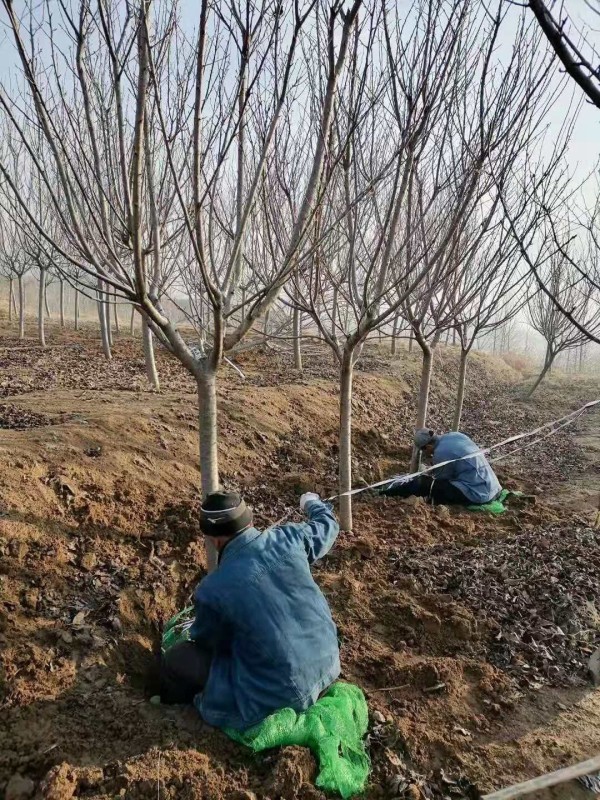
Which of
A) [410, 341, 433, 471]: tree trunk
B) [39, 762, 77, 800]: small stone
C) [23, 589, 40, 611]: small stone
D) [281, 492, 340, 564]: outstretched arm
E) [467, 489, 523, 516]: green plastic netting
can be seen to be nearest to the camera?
[39, 762, 77, 800]: small stone

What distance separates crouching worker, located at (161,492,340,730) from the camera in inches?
92.7

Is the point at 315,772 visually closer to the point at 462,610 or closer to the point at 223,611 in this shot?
the point at 223,611

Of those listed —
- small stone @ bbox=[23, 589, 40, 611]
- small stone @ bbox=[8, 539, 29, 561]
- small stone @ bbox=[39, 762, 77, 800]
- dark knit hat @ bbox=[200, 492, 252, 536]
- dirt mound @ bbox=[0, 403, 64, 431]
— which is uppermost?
dark knit hat @ bbox=[200, 492, 252, 536]

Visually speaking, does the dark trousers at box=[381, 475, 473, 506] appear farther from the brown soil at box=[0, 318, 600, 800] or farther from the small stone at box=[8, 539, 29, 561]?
the small stone at box=[8, 539, 29, 561]

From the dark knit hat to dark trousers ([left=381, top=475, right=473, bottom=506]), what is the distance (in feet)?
11.3

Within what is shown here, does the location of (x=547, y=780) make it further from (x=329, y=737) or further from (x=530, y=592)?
(x=530, y=592)

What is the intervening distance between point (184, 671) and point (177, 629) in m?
0.55

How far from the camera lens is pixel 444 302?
17.3 ft

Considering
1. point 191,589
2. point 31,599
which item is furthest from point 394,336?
point 31,599

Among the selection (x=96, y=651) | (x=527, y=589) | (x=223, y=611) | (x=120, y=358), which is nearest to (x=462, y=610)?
(x=527, y=589)

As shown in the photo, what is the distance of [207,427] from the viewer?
2.90m

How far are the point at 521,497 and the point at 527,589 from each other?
231 centimetres

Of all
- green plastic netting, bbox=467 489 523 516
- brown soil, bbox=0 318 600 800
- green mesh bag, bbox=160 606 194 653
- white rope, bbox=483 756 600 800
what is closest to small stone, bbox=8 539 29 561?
brown soil, bbox=0 318 600 800

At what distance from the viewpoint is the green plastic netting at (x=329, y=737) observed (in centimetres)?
219
